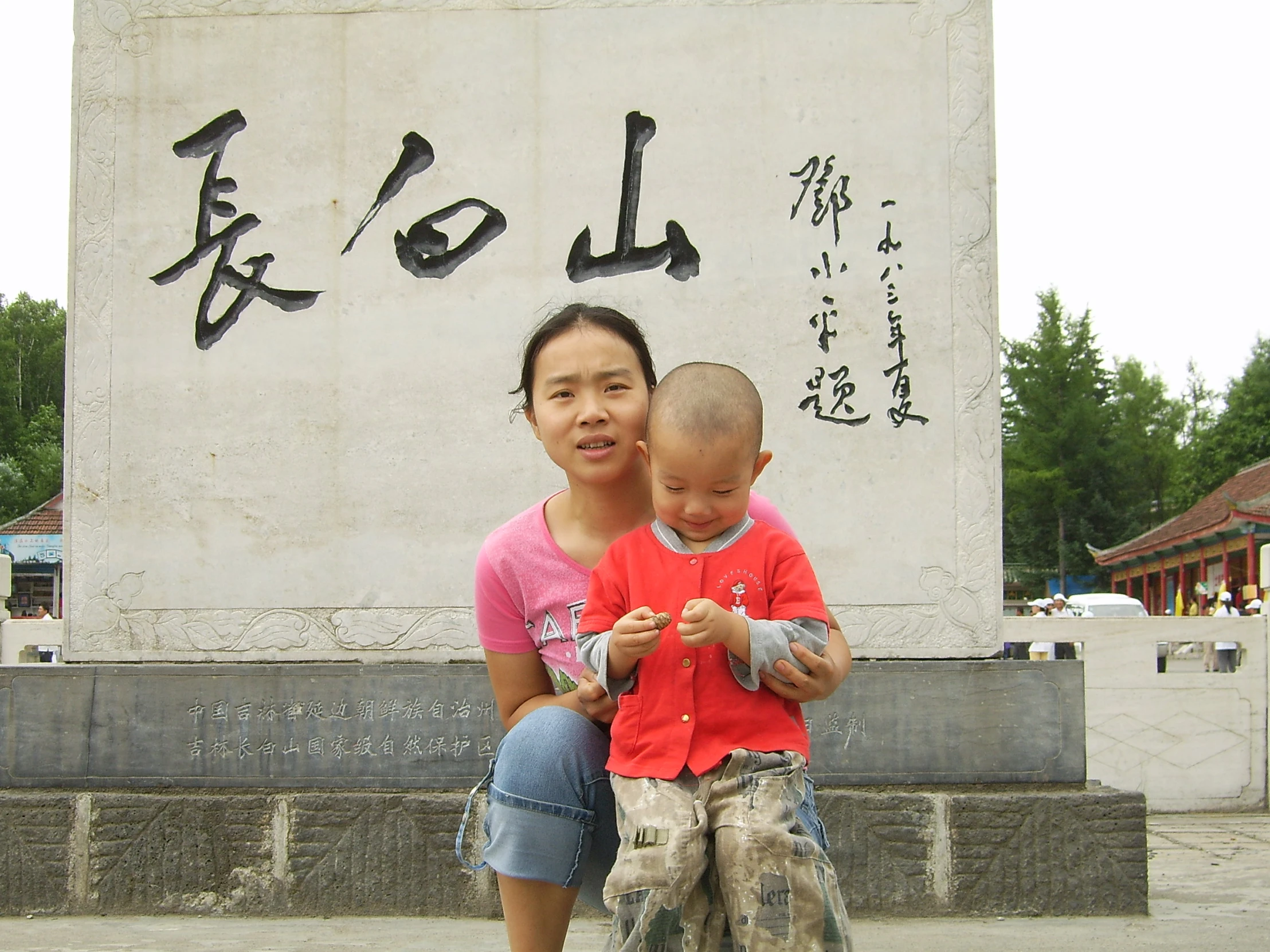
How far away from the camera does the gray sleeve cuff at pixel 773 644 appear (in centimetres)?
167

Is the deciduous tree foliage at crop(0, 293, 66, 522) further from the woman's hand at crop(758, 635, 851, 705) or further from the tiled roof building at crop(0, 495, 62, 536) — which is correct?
the woman's hand at crop(758, 635, 851, 705)

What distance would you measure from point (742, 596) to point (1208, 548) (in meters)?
26.3

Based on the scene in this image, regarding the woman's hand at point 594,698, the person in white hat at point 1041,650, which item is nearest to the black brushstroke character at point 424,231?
the woman's hand at point 594,698

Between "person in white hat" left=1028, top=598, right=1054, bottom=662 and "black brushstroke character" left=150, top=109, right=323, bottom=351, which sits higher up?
"black brushstroke character" left=150, top=109, right=323, bottom=351

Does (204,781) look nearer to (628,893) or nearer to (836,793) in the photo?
(836,793)

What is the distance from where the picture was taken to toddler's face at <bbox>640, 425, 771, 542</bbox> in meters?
1.77

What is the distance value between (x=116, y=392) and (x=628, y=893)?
353 centimetres

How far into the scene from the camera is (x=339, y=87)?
452 cm

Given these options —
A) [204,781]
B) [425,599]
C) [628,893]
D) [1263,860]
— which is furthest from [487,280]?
[1263,860]

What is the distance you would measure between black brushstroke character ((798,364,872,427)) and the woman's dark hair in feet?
7.37

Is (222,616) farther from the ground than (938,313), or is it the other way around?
(938,313)

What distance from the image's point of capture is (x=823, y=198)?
4410 mm

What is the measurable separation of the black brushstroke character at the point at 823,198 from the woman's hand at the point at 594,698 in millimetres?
2860

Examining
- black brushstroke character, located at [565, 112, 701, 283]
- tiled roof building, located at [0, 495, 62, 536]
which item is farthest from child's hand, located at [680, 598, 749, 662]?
tiled roof building, located at [0, 495, 62, 536]
